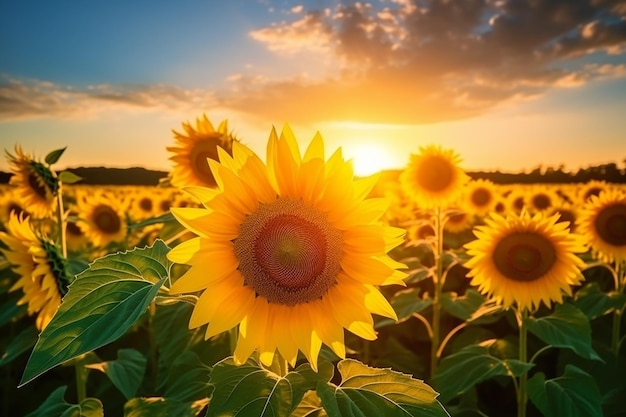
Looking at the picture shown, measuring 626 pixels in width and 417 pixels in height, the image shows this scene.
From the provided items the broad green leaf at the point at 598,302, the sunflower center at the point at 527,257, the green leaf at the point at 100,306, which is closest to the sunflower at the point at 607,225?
the broad green leaf at the point at 598,302

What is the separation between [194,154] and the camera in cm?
386

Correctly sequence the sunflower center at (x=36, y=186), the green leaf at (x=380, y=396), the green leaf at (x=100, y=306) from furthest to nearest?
the sunflower center at (x=36, y=186) < the green leaf at (x=380, y=396) < the green leaf at (x=100, y=306)

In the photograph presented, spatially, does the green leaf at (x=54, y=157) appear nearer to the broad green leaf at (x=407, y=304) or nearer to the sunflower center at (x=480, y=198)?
the broad green leaf at (x=407, y=304)

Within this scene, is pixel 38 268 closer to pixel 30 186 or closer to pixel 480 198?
pixel 30 186

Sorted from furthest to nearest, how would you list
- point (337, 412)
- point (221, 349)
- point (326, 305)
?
point (221, 349) → point (326, 305) → point (337, 412)

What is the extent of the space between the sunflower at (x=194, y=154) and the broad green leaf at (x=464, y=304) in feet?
5.76

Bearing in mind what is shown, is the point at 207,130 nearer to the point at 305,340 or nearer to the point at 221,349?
the point at 221,349

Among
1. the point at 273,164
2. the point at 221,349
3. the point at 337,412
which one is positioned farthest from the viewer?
the point at 221,349

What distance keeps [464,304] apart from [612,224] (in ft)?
6.47

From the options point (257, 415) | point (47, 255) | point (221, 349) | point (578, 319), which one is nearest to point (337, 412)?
point (257, 415)

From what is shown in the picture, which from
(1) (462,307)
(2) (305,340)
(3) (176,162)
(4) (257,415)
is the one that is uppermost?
(3) (176,162)

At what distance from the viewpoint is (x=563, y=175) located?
36.2 meters

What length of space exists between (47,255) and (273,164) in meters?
1.70

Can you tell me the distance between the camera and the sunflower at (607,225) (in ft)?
17.6
